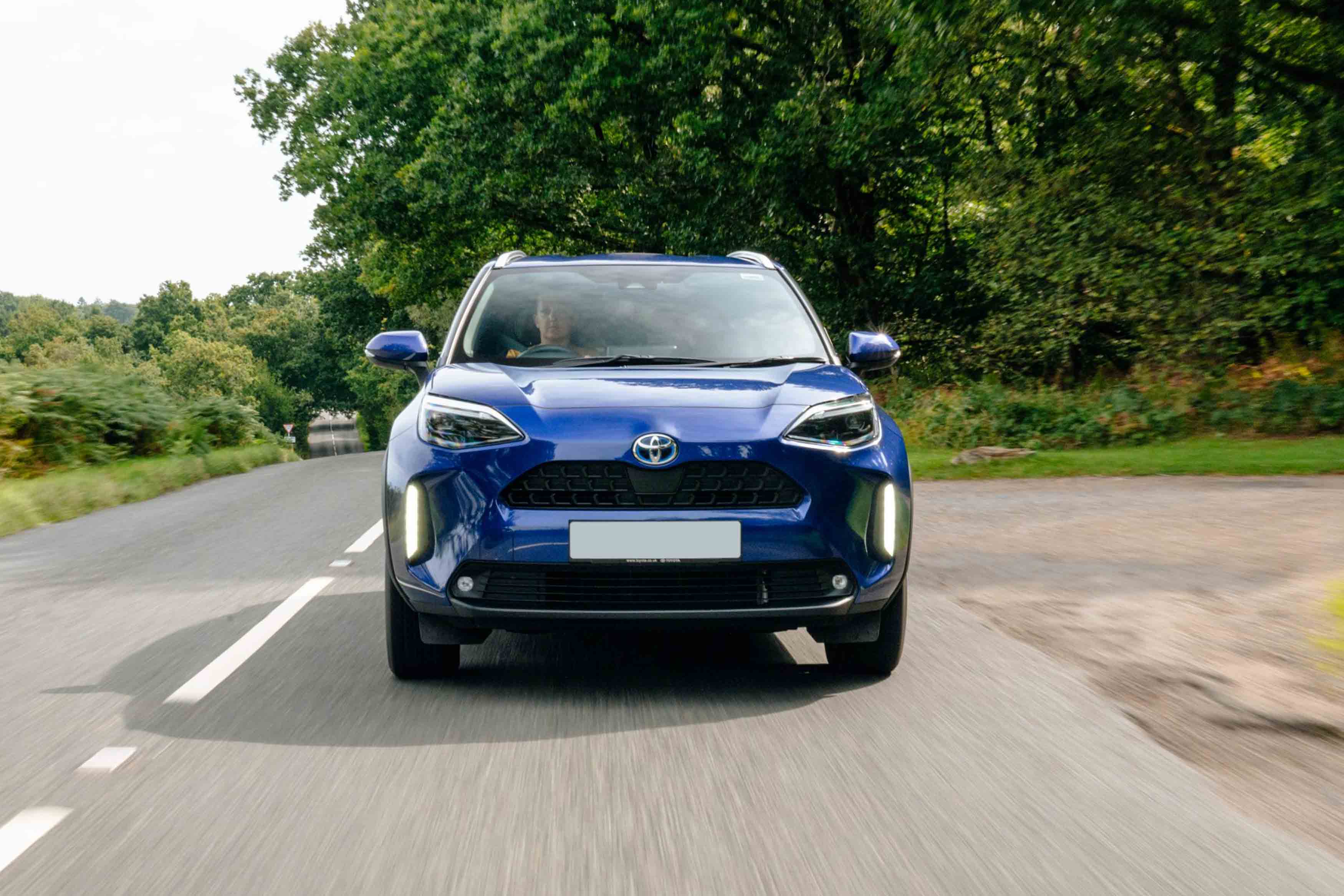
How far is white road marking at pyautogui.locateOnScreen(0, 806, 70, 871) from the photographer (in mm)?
3326

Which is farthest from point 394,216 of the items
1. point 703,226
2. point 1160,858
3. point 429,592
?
point 1160,858

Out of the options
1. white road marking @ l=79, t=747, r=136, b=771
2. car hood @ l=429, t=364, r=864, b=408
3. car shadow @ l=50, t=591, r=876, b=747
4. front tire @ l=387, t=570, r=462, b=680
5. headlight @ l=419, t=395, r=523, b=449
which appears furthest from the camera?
front tire @ l=387, t=570, r=462, b=680

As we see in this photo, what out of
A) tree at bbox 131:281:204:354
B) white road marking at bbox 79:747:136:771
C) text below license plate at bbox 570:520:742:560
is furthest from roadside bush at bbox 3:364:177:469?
tree at bbox 131:281:204:354

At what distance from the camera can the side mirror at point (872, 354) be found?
5.95m

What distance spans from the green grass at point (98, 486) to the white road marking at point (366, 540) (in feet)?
11.6

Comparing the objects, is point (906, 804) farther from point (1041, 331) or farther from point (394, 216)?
point (394, 216)

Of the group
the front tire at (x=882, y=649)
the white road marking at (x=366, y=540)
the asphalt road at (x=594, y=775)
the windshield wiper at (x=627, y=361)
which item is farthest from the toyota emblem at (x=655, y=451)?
the white road marking at (x=366, y=540)

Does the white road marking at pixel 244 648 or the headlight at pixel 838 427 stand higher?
the headlight at pixel 838 427

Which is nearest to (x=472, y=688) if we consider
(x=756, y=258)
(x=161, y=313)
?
(x=756, y=258)

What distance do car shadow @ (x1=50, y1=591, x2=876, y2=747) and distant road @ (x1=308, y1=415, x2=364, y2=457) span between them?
277ft

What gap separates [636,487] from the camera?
181 inches

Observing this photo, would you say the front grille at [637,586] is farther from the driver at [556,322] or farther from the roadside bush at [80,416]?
the roadside bush at [80,416]

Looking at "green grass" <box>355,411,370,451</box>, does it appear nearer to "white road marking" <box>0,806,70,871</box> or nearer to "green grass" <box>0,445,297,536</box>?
"green grass" <box>0,445,297,536</box>

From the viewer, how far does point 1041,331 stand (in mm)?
20609
